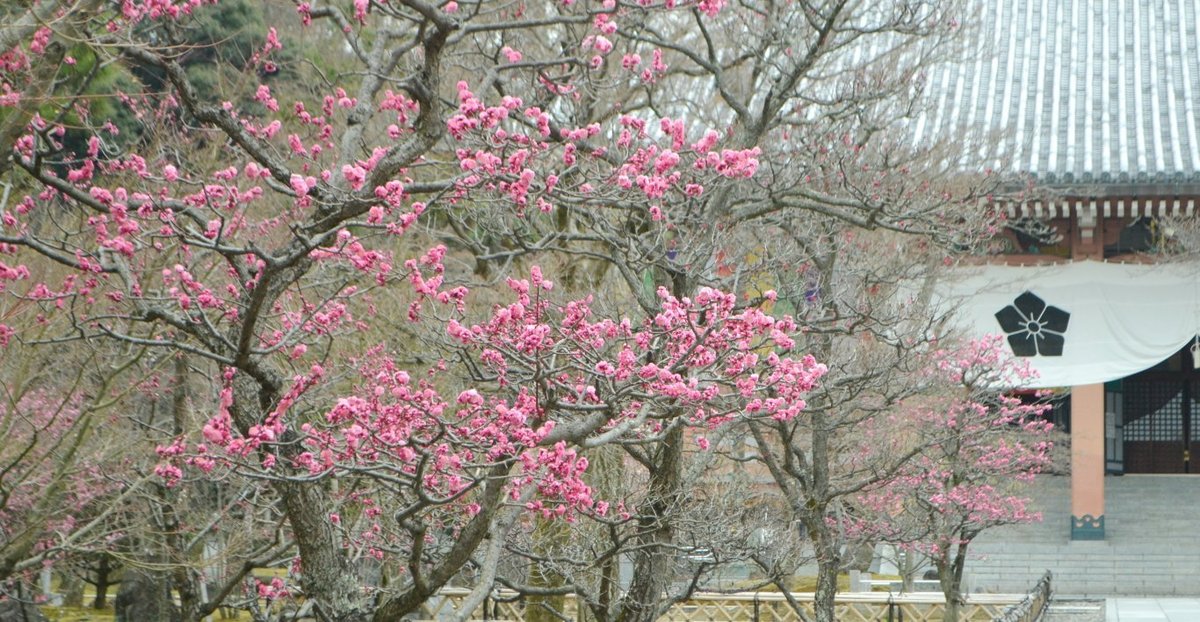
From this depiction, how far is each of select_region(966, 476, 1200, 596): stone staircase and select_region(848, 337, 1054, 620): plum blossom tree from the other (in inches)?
185

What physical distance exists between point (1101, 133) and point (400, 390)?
66.0ft

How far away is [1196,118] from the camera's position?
77.3 feet

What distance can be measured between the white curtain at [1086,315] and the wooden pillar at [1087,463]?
0.47 meters

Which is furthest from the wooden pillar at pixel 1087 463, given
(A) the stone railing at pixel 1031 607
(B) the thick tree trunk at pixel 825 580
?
(B) the thick tree trunk at pixel 825 580

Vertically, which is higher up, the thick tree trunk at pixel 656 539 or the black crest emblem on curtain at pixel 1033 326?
the black crest emblem on curtain at pixel 1033 326

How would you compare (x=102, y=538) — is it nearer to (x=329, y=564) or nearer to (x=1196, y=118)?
(x=329, y=564)

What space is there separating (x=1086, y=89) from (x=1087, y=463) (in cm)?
687

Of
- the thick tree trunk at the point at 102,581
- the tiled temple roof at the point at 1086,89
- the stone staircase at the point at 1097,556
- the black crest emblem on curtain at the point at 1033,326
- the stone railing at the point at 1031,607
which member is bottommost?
the thick tree trunk at the point at 102,581

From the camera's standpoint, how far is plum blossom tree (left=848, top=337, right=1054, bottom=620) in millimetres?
15664

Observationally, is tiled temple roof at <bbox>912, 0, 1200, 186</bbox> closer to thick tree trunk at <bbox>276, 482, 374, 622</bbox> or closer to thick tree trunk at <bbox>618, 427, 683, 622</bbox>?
thick tree trunk at <bbox>618, 427, 683, 622</bbox>

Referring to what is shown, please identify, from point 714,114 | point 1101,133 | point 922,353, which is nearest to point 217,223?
point 922,353

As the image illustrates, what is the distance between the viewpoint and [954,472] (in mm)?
16797

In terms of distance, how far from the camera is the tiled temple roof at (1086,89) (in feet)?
74.0

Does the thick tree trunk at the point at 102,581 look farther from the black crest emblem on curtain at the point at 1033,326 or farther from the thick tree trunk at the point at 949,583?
the black crest emblem on curtain at the point at 1033,326
